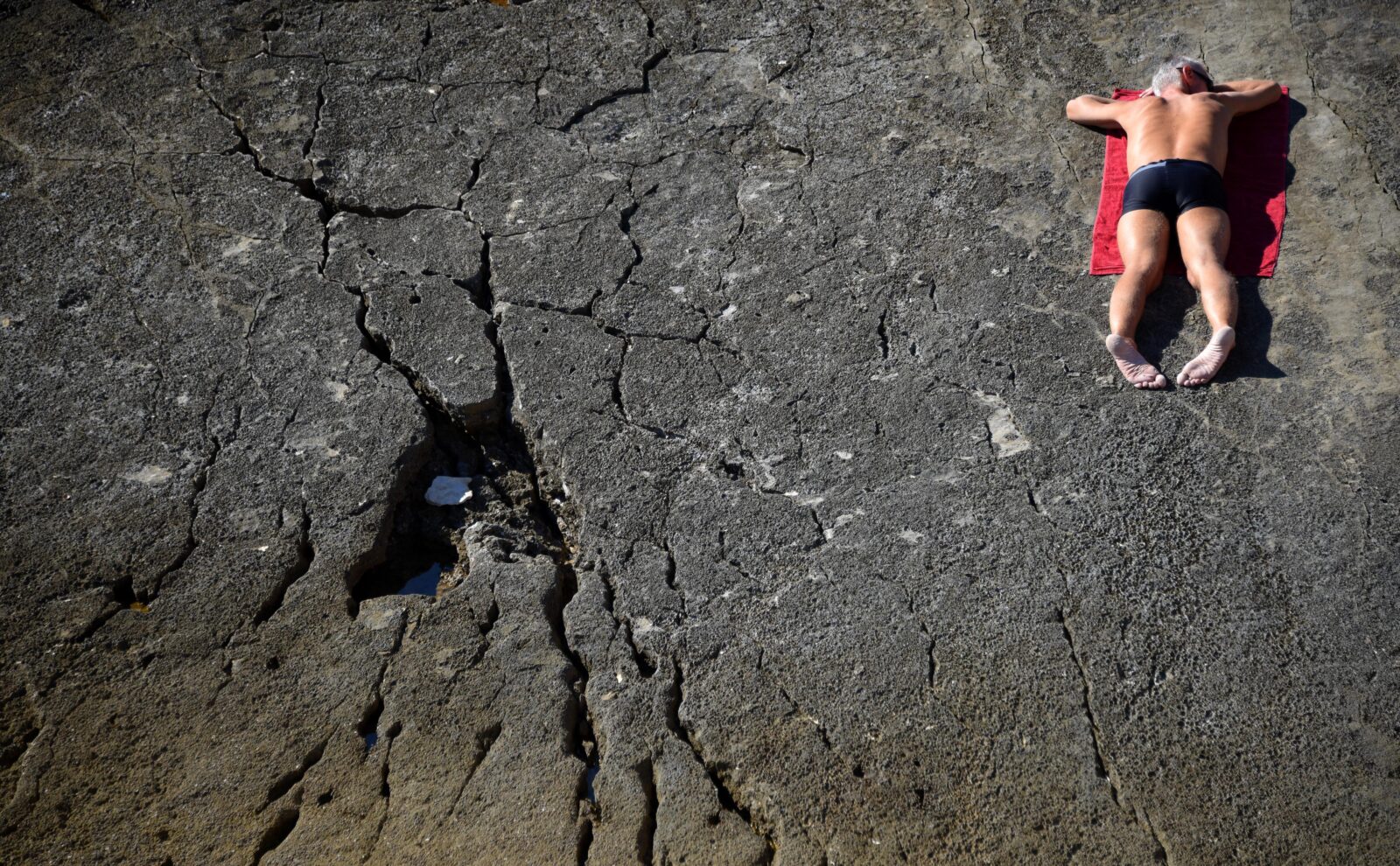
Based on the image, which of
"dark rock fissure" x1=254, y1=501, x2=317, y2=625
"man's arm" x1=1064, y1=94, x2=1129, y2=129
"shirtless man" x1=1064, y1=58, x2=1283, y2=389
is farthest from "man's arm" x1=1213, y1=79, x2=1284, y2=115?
"dark rock fissure" x1=254, y1=501, x2=317, y2=625

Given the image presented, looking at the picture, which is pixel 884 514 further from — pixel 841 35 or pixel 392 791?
pixel 841 35

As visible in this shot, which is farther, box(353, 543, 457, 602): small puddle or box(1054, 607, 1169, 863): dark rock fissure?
box(353, 543, 457, 602): small puddle

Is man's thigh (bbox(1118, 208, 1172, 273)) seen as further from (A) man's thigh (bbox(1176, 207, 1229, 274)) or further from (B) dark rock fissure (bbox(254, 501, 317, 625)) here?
(B) dark rock fissure (bbox(254, 501, 317, 625))

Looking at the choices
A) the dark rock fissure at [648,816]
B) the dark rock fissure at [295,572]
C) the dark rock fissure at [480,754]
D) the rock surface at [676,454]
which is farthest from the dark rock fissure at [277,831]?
the dark rock fissure at [648,816]

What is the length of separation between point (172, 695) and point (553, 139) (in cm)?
223

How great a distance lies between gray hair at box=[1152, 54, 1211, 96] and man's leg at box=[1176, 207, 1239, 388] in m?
0.58

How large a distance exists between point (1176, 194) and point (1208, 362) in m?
0.66

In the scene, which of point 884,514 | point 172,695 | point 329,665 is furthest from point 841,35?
point 172,695

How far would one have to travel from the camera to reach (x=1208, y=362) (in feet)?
9.27

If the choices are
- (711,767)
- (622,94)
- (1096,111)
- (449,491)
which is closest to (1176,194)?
(1096,111)

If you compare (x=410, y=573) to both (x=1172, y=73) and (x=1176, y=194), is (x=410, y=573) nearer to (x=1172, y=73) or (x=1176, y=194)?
(x=1176, y=194)

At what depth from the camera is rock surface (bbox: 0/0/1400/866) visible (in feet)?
7.32

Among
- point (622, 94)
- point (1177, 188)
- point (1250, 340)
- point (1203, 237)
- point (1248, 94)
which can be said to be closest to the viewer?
point (1250, 340)

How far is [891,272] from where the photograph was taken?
10.6 feet
